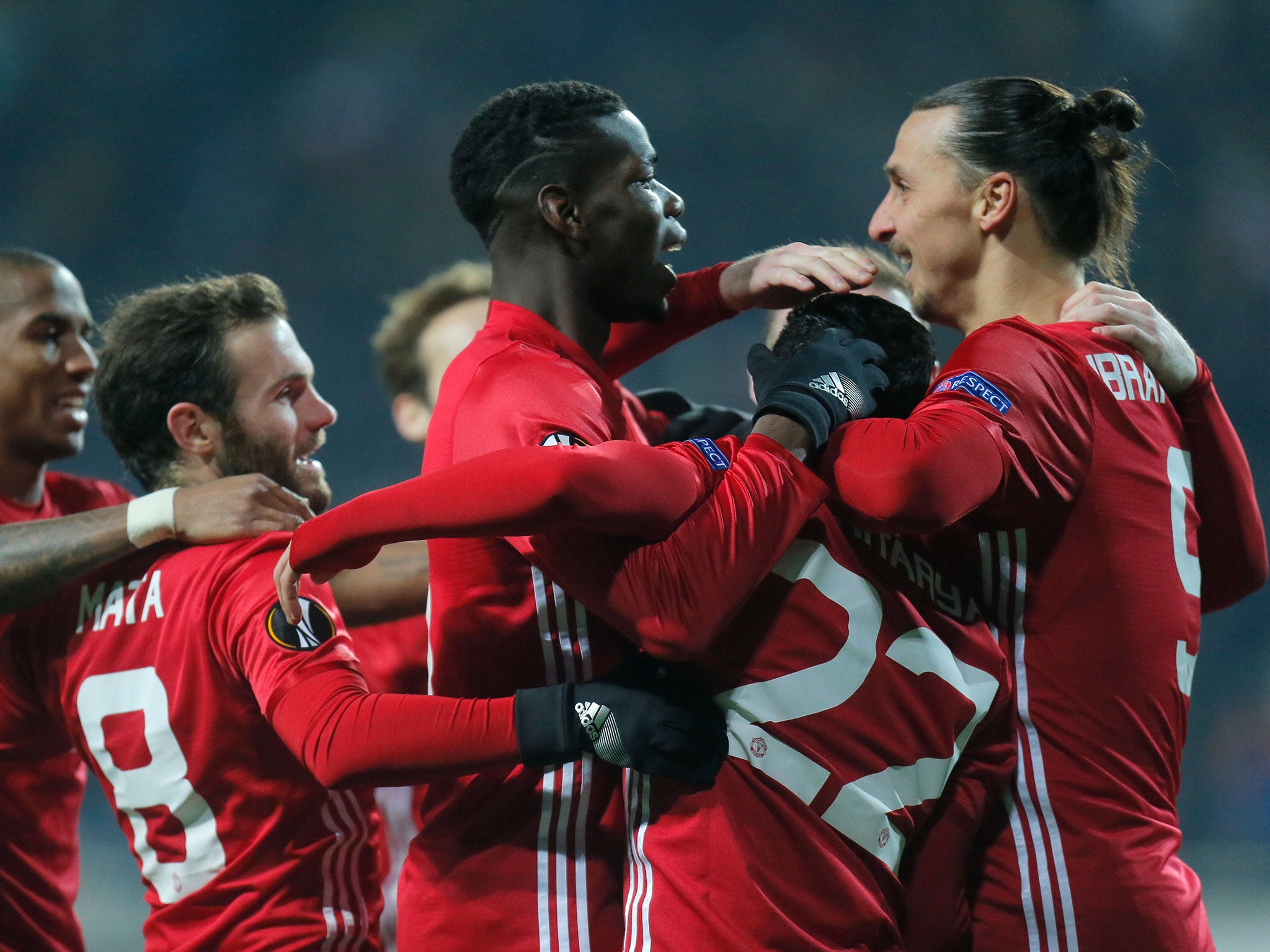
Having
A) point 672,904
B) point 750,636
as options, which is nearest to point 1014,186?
point 750,636

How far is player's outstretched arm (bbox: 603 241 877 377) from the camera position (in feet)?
5.95

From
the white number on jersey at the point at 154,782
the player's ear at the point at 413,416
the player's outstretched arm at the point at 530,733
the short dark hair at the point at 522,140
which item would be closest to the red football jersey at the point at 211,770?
the white number on jersey at the point at 154,782

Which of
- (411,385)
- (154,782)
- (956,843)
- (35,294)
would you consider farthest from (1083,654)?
(411,385)

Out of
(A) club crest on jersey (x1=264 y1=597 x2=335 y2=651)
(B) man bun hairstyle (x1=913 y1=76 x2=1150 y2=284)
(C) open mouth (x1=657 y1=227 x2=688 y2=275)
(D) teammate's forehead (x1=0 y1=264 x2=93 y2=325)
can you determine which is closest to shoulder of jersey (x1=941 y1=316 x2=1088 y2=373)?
(B) man bun hairstyle (x1=913 y1=76 x2=1150 y2=284)

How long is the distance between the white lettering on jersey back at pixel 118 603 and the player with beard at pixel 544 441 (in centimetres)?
54

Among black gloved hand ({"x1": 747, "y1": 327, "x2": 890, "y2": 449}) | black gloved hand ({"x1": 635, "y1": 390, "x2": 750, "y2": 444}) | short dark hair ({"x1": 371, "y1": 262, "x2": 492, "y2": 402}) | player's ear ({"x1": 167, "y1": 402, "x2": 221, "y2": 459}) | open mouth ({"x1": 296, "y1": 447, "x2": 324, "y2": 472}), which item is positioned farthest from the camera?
short dark hair ({"x1": 371, "y1": 262, "x2": 492, "y2": 402})

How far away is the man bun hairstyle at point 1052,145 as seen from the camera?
1776 millimetres

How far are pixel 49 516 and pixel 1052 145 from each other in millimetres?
2284

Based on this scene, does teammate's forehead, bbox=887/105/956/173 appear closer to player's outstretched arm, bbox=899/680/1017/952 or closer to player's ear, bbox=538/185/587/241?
player's ear, bbox=538/185/587/241

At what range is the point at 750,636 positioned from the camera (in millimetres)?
1462

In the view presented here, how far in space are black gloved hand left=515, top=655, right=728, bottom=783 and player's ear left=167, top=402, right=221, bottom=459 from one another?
97cm

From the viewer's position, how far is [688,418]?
2.37 m

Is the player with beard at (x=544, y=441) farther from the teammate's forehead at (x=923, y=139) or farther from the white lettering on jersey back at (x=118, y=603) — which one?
the white lettering on jersey back at (x=118, y=603)

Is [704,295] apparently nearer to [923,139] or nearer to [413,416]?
[923,139]
